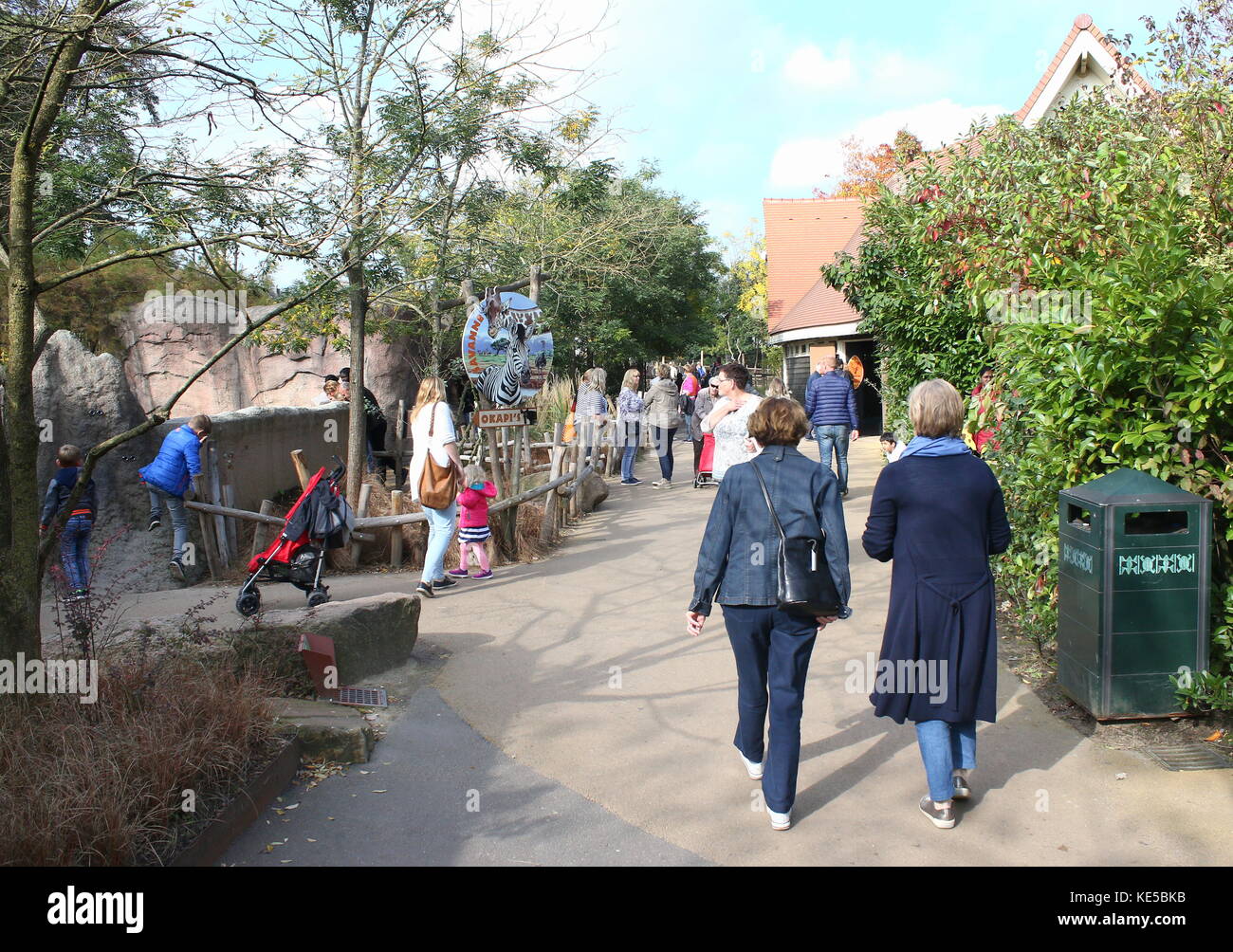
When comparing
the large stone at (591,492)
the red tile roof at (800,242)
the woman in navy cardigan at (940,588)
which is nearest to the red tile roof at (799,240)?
the red tile roof at (800,242)

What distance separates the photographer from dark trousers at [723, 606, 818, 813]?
3.99 m

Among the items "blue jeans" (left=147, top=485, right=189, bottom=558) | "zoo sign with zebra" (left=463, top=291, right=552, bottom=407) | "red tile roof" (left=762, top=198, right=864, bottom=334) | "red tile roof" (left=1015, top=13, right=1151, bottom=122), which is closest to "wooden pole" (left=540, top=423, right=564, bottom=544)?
"zoo sign with zebra" (left=463, top=291, right=552, bottom=407)

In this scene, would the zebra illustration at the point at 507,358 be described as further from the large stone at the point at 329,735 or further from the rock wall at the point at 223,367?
the rock wall at the point at 223,367

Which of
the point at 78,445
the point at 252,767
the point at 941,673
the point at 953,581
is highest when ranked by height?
the point at 78,445

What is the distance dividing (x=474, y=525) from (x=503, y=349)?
1767mm

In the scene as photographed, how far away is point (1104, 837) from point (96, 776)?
3.82 metres

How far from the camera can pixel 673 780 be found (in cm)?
456

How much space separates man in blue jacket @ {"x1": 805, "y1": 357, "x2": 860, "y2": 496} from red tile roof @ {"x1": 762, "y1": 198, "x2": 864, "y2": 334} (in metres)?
16.2

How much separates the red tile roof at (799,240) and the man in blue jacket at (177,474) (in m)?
20.7

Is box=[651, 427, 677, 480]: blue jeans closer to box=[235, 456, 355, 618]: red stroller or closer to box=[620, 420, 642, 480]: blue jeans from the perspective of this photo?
box=[620, 420, 642, 480]: blue jeans

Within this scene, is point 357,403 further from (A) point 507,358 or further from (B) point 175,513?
(B) point 175,513
